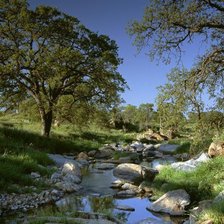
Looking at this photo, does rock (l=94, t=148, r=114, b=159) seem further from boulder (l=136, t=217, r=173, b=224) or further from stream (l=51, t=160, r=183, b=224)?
boulder (l=136, t=217, r=173, b=224)

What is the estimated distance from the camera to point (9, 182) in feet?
41.9

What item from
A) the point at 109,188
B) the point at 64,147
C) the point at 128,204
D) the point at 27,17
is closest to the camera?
the point at 128,204

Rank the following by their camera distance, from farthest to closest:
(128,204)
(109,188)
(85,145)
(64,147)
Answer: (85,145)
(64,147)
(109,188)
(128,204)

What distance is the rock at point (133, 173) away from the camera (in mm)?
16688

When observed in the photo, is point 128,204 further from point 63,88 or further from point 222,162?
point 63,88

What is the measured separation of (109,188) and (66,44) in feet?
57.1

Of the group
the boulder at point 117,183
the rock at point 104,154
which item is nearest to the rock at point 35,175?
the boulder at point 117,183

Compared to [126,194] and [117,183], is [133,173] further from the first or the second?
[126,194]

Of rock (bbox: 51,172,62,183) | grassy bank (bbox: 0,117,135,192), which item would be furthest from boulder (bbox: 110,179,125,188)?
grassy bank (bbox: 0,117,135,192)

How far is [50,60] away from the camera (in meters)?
26.3

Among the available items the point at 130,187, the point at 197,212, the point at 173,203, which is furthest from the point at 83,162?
the point at 197,212

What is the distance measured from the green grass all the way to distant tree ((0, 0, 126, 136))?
14693 millimetres

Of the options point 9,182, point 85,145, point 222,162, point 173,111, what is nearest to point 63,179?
point 9,182

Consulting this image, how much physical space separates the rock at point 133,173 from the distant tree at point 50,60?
38.3ft
